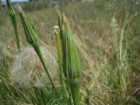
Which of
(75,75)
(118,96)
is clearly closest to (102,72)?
(118,96)

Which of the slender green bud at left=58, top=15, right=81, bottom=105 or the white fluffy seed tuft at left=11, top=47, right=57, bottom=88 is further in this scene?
the white fluffy seed tuft at left=11, top=47, right=57, bottom=88

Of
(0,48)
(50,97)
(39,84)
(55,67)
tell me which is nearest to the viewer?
(39,84)

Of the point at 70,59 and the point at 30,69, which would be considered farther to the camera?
the point at 30,69

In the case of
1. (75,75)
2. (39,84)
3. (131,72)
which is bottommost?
(131,72)

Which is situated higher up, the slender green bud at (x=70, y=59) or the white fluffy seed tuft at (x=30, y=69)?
the slender green bud at (x=70, y=59)

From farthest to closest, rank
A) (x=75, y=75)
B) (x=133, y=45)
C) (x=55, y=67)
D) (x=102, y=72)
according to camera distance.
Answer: (x=133, y=45)
(x=102, y=72)
(x=55, y=67)
(x=75, y=75)

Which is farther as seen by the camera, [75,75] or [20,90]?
[20,90]

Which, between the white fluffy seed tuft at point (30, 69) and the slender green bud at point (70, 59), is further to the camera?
the white fluffy seed tuft at point (30, 69)

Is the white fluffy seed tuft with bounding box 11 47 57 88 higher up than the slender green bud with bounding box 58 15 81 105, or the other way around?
the slender green bud with bounding box 58 15 81 105

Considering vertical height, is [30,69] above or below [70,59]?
below

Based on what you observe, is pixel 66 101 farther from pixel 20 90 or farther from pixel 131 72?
pixel 131 72

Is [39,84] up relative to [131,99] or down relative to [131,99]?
up
